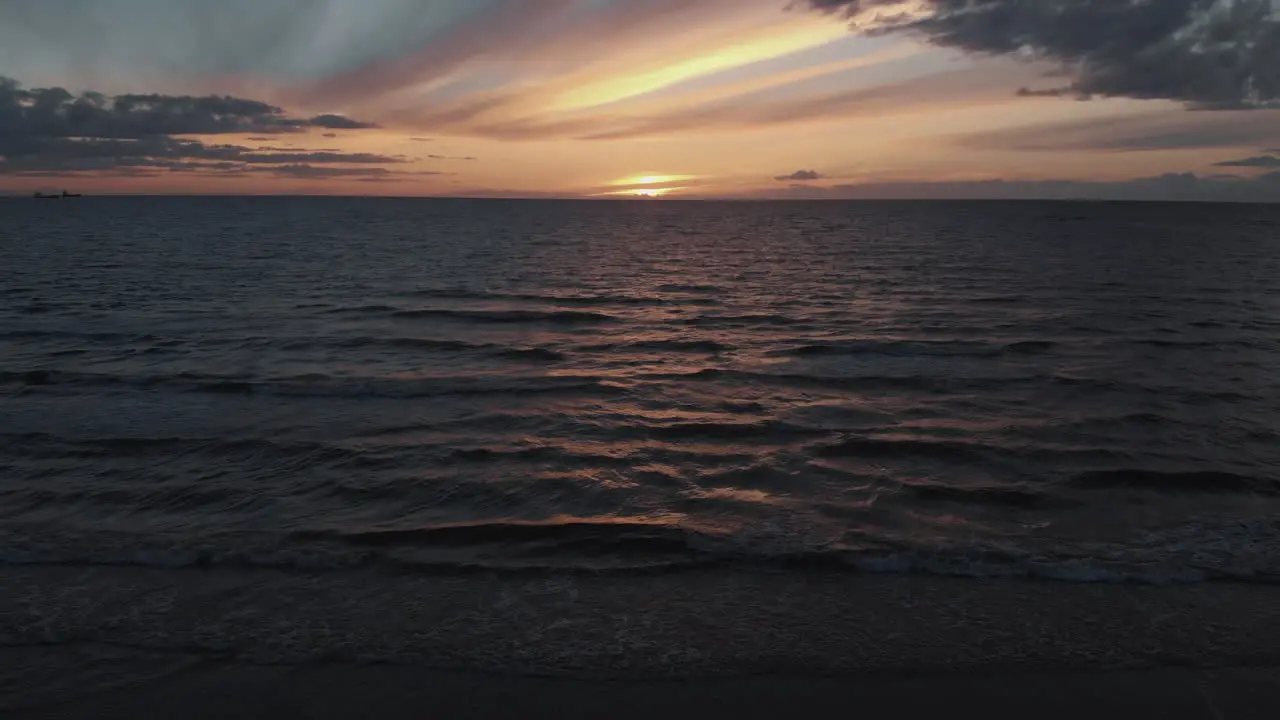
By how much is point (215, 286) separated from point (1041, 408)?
4155cm

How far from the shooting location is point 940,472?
1391 cm

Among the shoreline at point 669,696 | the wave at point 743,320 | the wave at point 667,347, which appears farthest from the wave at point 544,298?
the shoreline at point 669,696

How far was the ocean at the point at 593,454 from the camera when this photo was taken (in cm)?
977

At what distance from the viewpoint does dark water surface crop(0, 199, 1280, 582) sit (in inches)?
426

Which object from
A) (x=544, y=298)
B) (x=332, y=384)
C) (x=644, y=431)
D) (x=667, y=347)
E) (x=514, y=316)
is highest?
(x=544, y=298)

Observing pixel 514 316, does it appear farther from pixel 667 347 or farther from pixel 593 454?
pixel 593 454

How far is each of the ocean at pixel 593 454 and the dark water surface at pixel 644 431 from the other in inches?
3.5

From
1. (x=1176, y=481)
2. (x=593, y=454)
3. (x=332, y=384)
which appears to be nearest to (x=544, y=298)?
(x=332, y=384)

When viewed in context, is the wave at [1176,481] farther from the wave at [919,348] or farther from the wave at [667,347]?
the wave at [667,347]

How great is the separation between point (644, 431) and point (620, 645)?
8774 millimetres

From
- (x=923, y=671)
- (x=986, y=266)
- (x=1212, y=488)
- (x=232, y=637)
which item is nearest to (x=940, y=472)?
(x=1212, y=488)

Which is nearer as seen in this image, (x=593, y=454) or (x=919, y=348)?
(x=593, y=454)

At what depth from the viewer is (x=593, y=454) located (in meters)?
15.1

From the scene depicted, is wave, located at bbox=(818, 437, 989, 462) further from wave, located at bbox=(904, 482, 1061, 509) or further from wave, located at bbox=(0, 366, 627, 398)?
wave, located at bbox=(0, 366, 627, 398)
